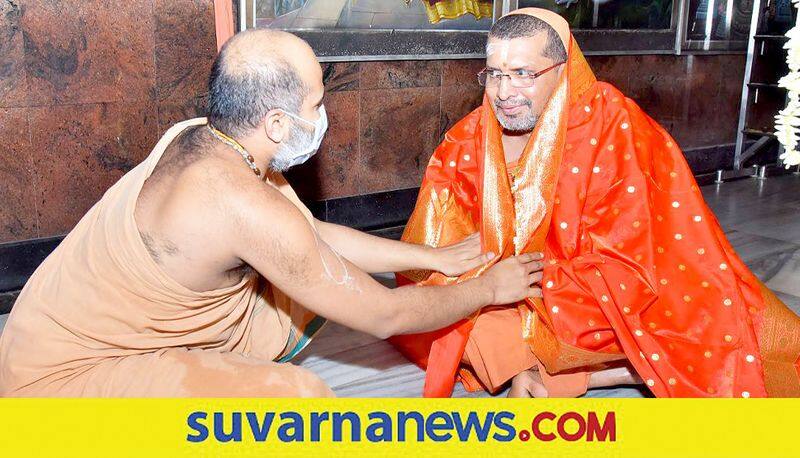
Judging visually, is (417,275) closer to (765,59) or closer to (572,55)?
(572,55)

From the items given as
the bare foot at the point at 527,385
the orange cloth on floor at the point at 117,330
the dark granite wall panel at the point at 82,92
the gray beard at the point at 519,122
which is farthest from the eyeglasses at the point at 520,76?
the dark granite wall panel at the point at 82,92

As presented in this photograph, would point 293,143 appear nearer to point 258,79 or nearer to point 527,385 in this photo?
point 258,79

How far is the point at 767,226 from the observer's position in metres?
6.14

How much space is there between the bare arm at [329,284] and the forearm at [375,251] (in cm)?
34

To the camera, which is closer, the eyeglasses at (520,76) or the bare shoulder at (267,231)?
the bare shoulder at (267,231)

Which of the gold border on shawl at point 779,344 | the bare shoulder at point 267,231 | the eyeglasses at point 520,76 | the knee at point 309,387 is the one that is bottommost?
the gold border on shawl at point 779,344

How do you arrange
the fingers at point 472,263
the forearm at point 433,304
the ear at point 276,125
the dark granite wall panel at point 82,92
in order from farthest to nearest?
the dark granite wall panel at point 82,92 → the fingers at point 472,263 → the forearm at point 433,304 → the ear at point 276,125

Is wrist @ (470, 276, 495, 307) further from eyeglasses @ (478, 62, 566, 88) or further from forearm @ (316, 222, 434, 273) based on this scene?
eyeglasses @ (478, 62, 566, 88)

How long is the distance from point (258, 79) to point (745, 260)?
12.9ft

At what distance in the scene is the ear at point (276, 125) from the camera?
225 cm

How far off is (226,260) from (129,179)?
1.31 ft

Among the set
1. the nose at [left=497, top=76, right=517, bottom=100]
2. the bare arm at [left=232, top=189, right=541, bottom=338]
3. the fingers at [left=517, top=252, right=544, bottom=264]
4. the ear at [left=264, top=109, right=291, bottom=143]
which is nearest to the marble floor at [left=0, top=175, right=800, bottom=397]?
the fingers at [left=517, top=252, right=544, bottom=264]

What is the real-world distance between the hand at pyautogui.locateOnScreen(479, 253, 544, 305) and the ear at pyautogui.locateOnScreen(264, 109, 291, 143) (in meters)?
0.85

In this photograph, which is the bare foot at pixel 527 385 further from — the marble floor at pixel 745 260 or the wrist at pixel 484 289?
the wrist at pixel 484 289
